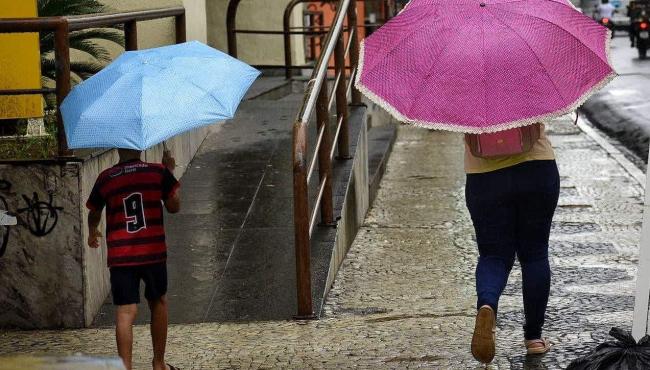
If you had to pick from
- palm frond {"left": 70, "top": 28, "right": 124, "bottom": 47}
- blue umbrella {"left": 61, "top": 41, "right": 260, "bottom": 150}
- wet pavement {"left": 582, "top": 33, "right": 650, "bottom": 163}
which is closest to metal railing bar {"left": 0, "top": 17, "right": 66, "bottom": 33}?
blue umbrella {"left": 61, "top": 41, "right": 260, "bottom": 150}

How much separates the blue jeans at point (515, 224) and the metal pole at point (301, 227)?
1213mm

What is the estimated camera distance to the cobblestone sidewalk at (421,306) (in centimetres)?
602

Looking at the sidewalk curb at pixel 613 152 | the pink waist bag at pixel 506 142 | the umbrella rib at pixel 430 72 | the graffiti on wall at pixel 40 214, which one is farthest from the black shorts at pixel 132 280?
the sidewalk curb at pixel 613 152

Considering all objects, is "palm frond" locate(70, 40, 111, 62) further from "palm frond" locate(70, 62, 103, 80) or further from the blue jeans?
the blue jeans

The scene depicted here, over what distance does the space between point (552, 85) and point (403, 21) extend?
699 millimetres

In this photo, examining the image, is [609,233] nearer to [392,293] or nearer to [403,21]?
[392,293]

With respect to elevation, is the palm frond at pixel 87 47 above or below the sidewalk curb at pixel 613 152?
above

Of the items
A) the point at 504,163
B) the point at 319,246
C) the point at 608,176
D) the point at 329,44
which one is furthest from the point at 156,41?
the point at 504,163

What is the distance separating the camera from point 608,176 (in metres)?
11.9

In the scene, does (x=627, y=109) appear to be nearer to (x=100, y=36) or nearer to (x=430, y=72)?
(x=100, y=36)

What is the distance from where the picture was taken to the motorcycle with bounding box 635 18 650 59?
28797 mm

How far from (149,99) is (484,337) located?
1.77 metres

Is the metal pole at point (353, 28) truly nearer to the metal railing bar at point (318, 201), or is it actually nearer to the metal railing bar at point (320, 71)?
the metal railing bar at point (320, 71)

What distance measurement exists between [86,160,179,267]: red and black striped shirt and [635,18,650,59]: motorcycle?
81.0 ft
